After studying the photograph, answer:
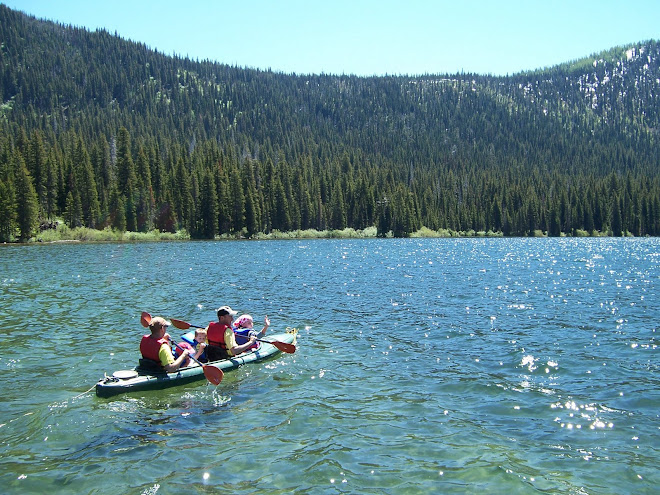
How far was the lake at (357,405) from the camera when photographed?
1027 cm

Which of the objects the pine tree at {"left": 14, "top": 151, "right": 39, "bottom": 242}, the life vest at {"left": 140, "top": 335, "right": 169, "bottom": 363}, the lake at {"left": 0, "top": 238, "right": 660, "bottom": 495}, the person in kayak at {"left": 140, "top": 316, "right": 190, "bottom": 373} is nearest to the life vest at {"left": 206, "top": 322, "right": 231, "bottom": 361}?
the lake at {"left": 0, "top": 238, "right": 660, "bottom": 495}

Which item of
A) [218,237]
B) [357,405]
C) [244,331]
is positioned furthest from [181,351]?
[218,237]

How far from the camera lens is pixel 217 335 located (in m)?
18.2

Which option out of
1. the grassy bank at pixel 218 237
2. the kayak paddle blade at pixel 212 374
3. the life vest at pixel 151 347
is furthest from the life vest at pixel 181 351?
the grassy bank at pixel 218 237

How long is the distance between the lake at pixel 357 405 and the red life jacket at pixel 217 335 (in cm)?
125

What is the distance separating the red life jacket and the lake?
125 cm

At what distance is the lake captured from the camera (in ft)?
33.7

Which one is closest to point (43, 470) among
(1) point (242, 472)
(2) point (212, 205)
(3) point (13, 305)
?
(1) point (242, 472)

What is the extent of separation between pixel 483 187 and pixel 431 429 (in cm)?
17343

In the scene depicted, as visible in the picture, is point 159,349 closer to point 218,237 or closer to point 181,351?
point 181,351

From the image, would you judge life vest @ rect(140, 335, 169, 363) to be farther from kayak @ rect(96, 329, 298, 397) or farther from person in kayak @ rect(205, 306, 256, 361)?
person in kayak @ rect(205, 306, 256, 361)

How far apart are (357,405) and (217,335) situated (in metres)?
6.19

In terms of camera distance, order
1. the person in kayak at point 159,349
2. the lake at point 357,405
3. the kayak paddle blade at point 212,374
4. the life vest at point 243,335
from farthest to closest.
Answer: the life vest at point 243,335 → the person in kayak at point 159,349 → the kayak paddle blade at point 212,374 → the lake at point 357,405

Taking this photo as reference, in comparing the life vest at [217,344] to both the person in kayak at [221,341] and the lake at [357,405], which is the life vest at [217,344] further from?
the lake at [357,405]
